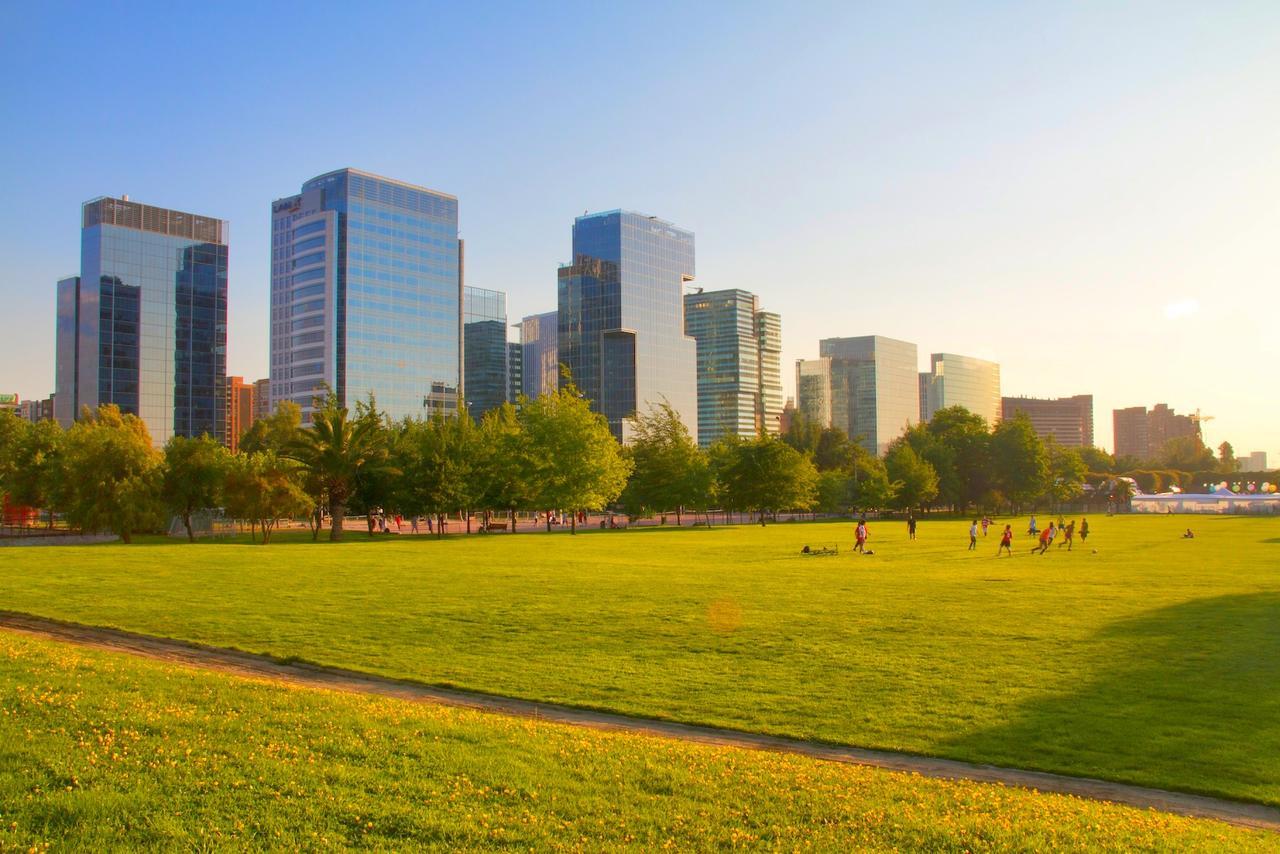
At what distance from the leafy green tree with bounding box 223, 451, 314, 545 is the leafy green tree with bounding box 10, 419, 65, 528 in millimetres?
17180

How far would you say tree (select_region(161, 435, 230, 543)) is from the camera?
63.0 metres

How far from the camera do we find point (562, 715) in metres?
15.2

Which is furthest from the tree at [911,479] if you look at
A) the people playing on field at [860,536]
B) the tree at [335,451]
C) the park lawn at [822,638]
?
the park lawn at [822,638]

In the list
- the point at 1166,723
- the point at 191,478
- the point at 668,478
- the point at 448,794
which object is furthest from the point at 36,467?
the point at 1166,723

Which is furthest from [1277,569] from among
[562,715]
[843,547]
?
[562,715]

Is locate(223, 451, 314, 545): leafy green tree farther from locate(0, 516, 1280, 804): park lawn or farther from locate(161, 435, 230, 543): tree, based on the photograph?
locate(0, 516, 1280, 804): park lawn

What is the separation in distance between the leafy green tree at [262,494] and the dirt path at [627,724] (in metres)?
39.1

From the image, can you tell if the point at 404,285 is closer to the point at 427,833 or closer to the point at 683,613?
the point at 683,613

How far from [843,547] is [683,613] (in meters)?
34.4

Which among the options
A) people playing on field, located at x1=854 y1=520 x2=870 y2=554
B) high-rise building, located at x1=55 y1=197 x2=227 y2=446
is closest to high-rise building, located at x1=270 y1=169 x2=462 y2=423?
high-rise building, located at x1=55 y1=197 x2=227 y2=446

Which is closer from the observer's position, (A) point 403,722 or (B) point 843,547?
(A) point 403,722

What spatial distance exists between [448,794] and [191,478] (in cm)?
6145

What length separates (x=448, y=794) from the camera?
9.41 metres

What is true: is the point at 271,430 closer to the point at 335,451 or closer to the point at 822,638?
the point at 335,451
